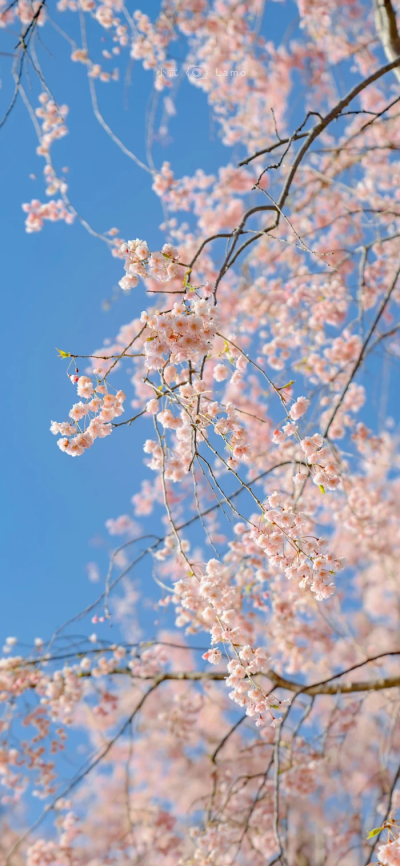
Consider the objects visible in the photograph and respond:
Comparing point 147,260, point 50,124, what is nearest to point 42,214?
point 50,124

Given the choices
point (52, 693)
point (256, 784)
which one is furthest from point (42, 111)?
point (256, 784)

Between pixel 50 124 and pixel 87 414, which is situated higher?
pixel 50 124

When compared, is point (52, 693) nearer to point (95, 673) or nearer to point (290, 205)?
point (95, 673)

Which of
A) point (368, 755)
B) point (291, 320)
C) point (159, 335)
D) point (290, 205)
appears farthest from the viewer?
point (368, 755)

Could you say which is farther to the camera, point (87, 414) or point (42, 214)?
point (42, 214)

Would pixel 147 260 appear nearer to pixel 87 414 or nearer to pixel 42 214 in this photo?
pixel 87 414

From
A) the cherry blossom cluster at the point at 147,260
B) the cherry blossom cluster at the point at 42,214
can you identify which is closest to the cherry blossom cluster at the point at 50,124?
the cherry blossom cluster at the point at 42,214

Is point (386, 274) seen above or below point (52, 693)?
above

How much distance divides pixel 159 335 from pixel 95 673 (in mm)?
2946

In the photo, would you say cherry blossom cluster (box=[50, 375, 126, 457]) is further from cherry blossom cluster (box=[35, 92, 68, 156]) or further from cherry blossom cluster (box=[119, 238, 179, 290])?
cherry blossom cluster (box=[35, 92, 68, 156])

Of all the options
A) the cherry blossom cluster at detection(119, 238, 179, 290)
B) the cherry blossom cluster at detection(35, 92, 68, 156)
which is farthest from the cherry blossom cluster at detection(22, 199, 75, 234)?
the cherry blossom cluster at detection(119, 238, 179, 290)

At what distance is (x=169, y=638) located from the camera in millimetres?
12688

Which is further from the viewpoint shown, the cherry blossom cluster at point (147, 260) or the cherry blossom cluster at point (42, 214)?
the cherry blossom cluster at point (42, 214)

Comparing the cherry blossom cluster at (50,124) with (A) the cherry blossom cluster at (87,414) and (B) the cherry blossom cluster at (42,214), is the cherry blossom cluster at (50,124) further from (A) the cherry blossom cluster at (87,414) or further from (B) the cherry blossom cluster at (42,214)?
(A) the cherry blossom cluster at (87,414)
